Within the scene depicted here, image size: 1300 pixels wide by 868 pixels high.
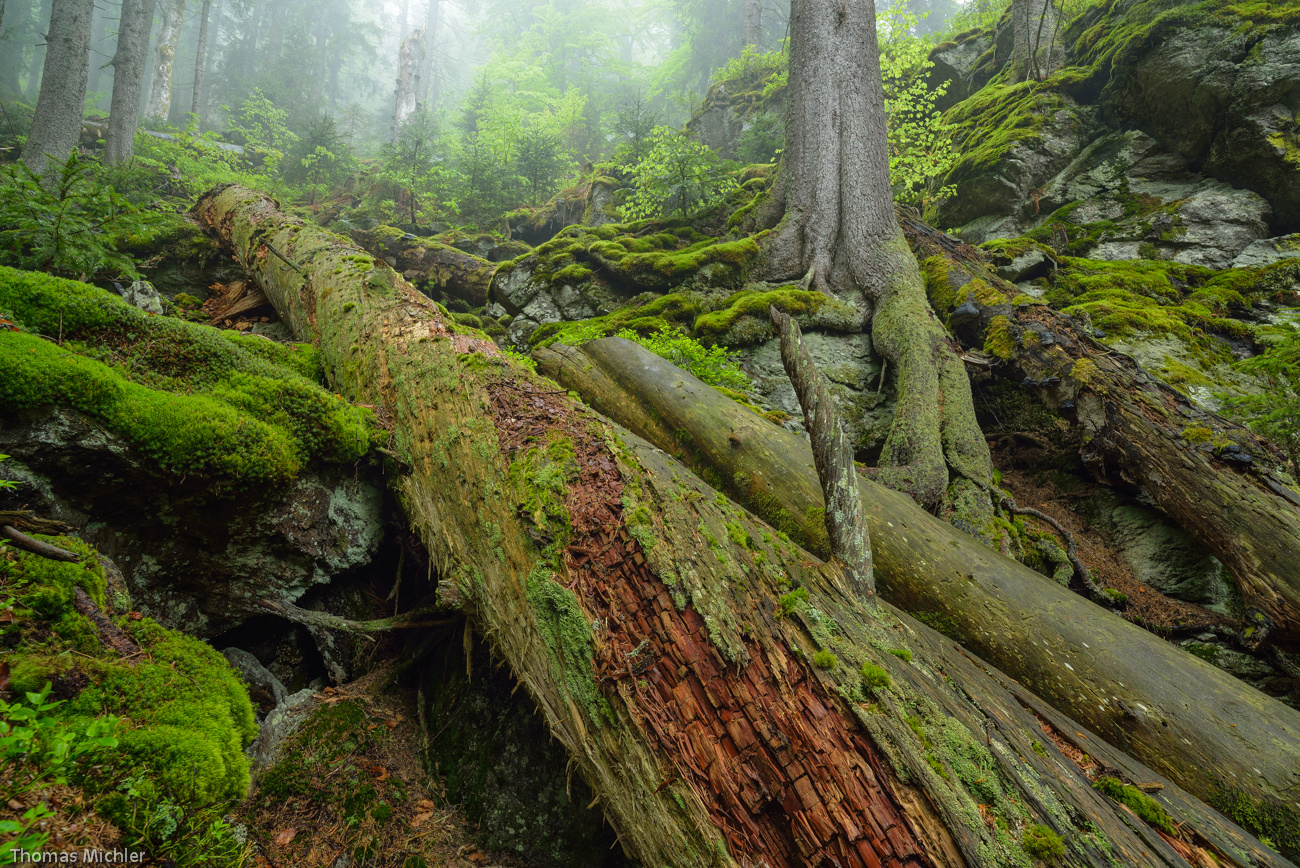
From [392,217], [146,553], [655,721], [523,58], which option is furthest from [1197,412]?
[523,58]

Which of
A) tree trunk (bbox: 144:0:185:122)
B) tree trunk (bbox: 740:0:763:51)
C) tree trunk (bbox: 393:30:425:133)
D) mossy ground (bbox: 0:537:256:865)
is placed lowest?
mossy ground (bbox: 0:537:256:865)

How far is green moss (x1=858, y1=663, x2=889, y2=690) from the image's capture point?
6.64 ft

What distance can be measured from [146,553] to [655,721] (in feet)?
9.37

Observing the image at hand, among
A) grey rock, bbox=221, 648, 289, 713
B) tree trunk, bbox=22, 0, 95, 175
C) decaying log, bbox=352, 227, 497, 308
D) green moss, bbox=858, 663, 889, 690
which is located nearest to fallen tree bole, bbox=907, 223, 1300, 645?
green moss, bbox=858, 663, 889, 690

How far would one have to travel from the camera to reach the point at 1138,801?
199 cm

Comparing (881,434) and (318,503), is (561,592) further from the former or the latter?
(881,434)

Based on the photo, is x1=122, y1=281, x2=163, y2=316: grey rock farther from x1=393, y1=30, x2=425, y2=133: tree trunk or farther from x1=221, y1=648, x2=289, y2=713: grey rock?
x1=393, y1=30, x2=425, y2=133: tree trunk

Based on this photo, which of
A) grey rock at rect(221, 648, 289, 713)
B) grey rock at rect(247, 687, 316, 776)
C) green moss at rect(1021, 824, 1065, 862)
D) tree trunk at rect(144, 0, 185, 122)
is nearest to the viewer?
green moss at rect(1021, 824, 1065, 862)

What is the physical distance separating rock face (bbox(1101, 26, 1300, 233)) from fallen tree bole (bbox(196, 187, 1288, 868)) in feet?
33.9

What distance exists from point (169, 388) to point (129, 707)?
200cm

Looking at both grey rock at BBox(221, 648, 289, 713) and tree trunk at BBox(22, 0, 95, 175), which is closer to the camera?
grey rock at BBox(221, 648, 289, 713)

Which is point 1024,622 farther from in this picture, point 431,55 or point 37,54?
point 37,54

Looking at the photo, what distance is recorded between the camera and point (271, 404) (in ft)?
10.4

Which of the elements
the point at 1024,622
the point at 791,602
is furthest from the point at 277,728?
the point at 1024,622
